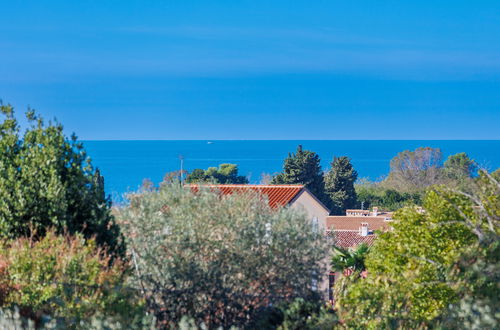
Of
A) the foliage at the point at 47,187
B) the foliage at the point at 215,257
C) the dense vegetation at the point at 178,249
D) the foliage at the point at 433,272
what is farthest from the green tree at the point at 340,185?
the foliage at the point at 47,187

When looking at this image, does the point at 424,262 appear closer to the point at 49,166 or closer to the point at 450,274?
the point at 450,274

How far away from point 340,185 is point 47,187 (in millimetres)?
56806

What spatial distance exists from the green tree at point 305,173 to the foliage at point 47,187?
167 ft

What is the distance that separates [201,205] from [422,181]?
3049 inches

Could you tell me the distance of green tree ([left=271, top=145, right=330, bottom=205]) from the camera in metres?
62.2

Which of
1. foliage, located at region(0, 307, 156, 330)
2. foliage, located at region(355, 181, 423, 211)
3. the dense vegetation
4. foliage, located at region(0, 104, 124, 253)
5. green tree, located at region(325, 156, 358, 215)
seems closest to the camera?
foliage, located at region(0, 307, 156, 330)

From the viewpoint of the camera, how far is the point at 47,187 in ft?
35.6

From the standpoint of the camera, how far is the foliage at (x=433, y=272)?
36.6 feet

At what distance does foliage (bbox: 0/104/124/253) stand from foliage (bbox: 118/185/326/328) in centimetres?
53

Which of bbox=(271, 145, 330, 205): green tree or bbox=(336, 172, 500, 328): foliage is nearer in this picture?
bbox=(336, 172, 500, 328): foliage

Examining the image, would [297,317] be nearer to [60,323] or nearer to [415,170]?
[60,323]

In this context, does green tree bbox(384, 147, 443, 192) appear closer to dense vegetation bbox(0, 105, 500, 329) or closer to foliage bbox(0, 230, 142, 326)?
dense vegetation bbox(0, 105, 500, 329)

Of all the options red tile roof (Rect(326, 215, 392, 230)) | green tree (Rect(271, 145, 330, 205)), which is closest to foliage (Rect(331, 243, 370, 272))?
red tile roof (Rect(326, 215, 392, 230))

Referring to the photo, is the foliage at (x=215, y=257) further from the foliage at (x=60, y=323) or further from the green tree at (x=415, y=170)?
the green tree at (x=415, y=170)
